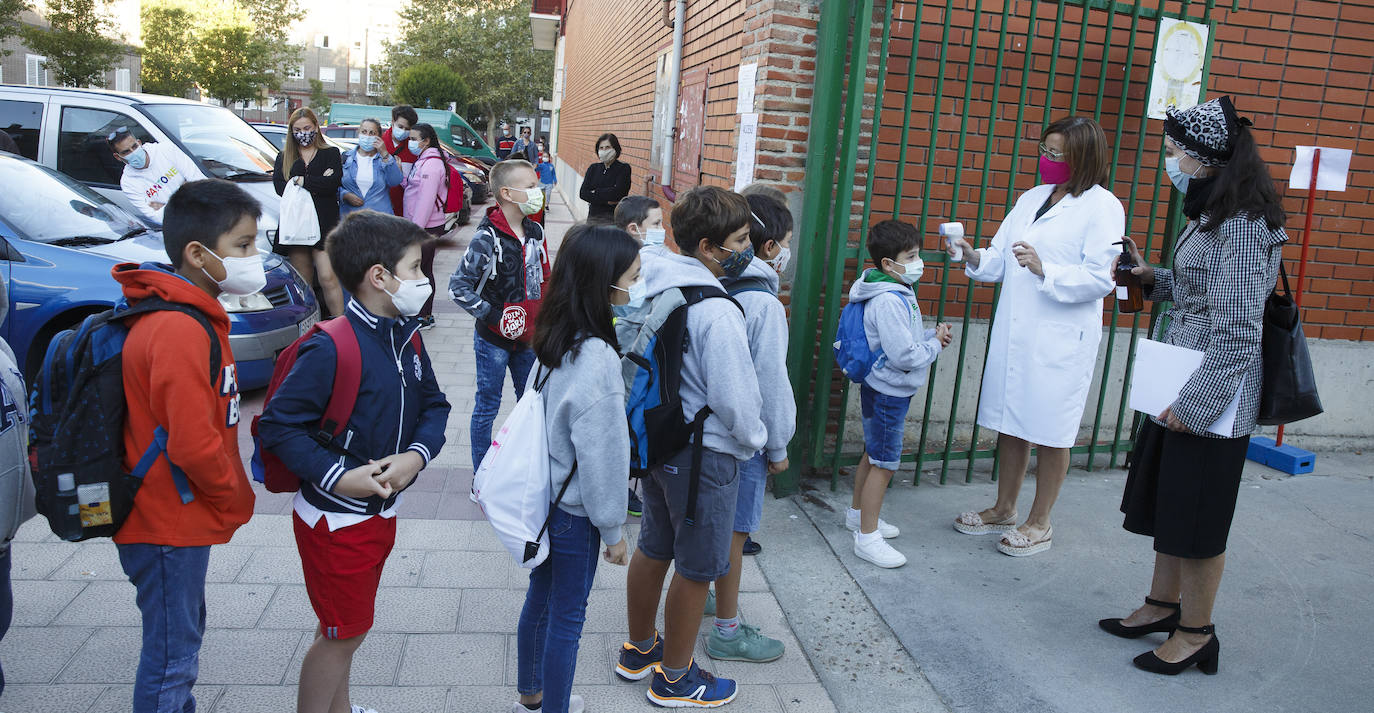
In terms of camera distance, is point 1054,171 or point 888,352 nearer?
point 888,352

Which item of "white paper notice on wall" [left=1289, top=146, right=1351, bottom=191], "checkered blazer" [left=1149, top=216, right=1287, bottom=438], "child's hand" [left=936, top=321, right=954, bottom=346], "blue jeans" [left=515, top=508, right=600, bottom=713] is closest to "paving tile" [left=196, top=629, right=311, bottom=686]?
"blue jeans" [left=515, top=508, right=600, bottom=713]

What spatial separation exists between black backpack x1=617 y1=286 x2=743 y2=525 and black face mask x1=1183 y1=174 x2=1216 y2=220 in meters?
1.86

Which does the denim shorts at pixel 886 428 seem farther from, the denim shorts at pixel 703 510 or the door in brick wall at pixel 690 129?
the door in brick wall at pixel 690 129

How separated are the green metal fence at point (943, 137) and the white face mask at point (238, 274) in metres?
2.96

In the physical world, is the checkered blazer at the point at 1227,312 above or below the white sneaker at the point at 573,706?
above

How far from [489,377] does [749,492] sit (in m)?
1.83

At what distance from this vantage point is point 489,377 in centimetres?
471

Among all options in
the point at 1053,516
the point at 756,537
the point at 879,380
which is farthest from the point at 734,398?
the point at 1053,516

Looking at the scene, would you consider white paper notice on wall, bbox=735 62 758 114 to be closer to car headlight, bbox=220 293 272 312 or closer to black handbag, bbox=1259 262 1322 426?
black handbag, bbox=1259 262 1322 426

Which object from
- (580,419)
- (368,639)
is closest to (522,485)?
(580,419)

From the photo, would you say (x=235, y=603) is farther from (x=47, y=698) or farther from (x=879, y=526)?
(x=879, y=526)

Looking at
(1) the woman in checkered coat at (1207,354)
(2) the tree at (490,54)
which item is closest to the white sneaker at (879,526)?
(1) the woman in checkered coat at (1207,354)

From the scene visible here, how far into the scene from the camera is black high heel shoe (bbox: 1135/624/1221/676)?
347cm

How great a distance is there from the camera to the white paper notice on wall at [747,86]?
5.19 meters
